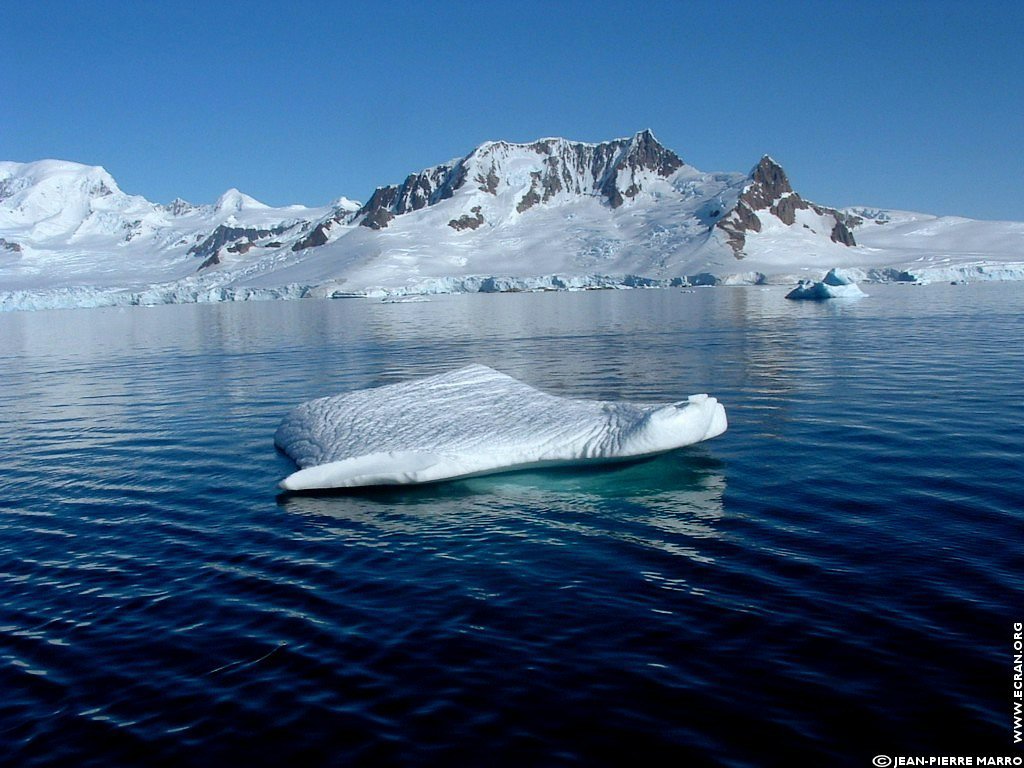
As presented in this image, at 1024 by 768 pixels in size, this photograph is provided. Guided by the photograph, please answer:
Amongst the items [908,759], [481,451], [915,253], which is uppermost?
[915,253]

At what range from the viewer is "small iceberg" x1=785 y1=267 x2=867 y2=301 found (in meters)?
77.0

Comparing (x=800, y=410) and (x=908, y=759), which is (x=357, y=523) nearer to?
(x=908, y=759)

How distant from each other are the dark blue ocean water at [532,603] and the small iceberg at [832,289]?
62780 millimetres

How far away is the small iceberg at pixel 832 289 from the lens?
77.0 meters

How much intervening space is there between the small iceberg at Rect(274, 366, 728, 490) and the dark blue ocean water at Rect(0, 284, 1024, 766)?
39cm

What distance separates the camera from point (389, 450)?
13.6 metres

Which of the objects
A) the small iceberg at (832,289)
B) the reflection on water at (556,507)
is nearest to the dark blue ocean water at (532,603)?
the reflection on water at (556,507)

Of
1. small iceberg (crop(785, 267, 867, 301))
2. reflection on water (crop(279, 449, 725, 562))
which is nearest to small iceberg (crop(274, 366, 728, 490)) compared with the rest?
reflection on water (crop(279, 449, 725, 562))

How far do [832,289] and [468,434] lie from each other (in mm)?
71416

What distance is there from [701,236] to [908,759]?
178m

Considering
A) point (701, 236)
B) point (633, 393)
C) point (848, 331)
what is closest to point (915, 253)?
point (701, 236)

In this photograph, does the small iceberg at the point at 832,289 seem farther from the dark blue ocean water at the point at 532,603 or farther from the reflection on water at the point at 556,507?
the reflection on water at the point at 556,507

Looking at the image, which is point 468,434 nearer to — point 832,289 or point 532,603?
point 532,603

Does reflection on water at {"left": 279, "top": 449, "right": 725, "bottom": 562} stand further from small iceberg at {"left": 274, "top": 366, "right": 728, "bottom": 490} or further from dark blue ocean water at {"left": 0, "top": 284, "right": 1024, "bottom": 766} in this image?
small iceberg at {"left": 274, "top": 366, "right": 728, "bottom": 490}
